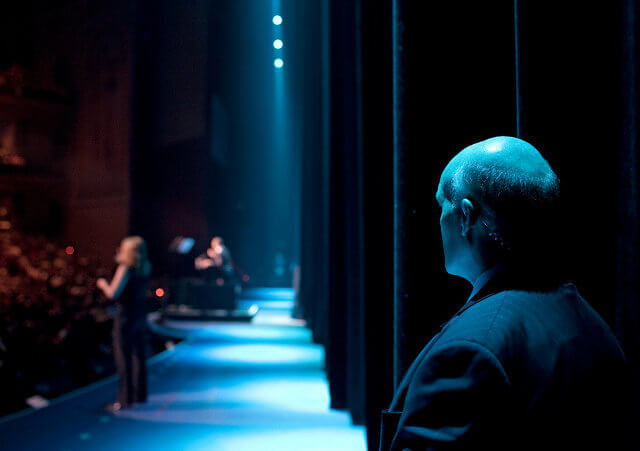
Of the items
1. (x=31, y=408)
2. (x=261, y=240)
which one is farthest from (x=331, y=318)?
(x=261, y=240)

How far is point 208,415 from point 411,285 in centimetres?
398

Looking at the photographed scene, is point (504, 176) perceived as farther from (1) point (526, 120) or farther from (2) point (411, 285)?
(2) point (411, 285)

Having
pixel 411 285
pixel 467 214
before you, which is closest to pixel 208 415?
pixel 411 285

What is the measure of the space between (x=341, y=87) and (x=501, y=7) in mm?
4481

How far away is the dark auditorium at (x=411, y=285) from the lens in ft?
3.26

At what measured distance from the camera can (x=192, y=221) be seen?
1983 cm

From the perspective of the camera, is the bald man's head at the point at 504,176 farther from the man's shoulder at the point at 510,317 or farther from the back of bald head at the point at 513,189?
the man's shoulder at the point at 510,317

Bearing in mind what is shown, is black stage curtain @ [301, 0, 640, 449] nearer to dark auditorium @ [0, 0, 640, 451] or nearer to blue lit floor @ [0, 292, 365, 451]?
dark auditorium @ [0, 0, 640, 451]

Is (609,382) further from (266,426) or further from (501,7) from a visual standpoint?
(266,426)

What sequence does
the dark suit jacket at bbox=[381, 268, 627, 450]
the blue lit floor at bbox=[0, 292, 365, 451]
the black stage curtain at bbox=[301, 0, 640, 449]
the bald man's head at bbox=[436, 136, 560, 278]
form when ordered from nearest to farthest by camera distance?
the dark suit jacket at bbox=[381, 268, 627, 450], the bald man's head at bbox=[436, 136, 560, 278], the black stage curtain at bbox=[301, 0, 640, 449], the blue lit floor at bbox=[0, 292, 365, 451]

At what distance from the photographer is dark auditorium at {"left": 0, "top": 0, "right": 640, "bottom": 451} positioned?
3.26 feet

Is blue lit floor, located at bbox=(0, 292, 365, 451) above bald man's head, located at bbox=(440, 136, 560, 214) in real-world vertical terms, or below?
below

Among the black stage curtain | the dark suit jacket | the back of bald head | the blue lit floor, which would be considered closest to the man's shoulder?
the dark suit jacket

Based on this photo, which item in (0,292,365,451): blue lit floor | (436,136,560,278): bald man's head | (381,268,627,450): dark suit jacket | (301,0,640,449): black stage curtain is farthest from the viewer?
(0,292,365,451): blue lit floor
